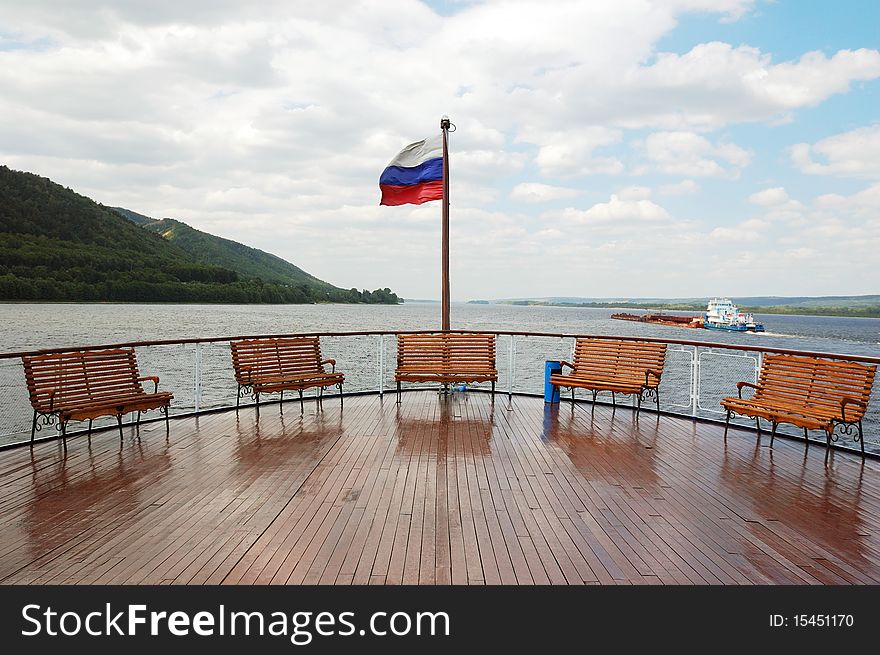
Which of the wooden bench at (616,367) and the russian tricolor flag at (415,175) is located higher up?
the russian tricolor flag at (415,175)

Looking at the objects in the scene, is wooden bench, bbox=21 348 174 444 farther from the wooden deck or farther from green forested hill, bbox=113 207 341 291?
green forested hill, bbox=113 207 341 291

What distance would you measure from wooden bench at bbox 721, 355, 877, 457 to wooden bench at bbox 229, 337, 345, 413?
4263 mm

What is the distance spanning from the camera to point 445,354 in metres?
7.36

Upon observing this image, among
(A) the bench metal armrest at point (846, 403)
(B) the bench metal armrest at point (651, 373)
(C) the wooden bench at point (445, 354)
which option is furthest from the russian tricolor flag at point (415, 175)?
(A) the bench metal armrest at point (846, 403)

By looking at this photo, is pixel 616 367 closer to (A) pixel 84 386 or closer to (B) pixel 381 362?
(B) pixel 381 362

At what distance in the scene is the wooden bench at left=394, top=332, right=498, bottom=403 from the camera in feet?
23.8

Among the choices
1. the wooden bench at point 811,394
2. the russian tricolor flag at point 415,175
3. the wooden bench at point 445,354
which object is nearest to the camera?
the wooden bench at point 811,394

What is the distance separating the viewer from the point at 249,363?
6398 mm

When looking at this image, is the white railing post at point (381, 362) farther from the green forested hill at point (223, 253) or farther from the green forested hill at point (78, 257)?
the green forested hill at point (223, 253)

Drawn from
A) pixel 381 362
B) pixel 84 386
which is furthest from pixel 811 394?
pixel 84 386

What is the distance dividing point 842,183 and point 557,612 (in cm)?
3836

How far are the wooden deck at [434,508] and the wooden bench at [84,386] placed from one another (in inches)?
12.8

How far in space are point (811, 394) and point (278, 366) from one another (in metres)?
5.43

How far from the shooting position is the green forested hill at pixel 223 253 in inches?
3029
